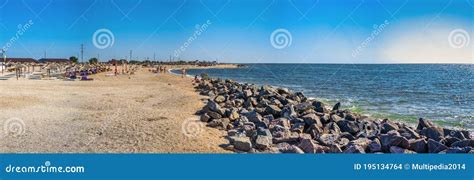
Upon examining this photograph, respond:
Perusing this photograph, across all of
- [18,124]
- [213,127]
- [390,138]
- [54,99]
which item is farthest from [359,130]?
[54,99]

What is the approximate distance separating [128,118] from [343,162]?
8695 mm

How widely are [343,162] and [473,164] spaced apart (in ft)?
7.76

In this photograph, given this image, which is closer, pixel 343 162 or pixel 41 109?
pixel 343 162

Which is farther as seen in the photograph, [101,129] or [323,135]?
[101,129]

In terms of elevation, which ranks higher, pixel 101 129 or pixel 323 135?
pixel 101 129

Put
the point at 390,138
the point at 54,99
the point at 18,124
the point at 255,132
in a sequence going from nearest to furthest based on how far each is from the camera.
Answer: the point at 390,138
the point at 255,132
the point at 18,124
the point at 54,99

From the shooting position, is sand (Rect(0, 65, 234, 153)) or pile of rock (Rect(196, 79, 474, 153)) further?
pile of rock (Rect(196, 79, 474, 153))

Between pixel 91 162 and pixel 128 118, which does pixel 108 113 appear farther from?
pixel 91 162

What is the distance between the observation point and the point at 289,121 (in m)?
14.1

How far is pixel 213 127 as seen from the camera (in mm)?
13500

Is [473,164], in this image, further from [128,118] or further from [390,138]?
[128,118]

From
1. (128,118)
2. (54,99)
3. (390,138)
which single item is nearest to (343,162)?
(390,138)

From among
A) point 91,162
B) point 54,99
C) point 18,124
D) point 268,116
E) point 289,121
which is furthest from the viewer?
point 54,99

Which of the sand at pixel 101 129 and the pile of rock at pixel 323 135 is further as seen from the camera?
the pile of rock at pixel 323 135
